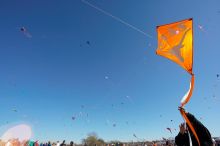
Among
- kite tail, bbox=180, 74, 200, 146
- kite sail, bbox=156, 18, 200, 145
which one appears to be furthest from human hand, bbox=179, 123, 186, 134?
kite sail, bbox=156, 18, 200, 145

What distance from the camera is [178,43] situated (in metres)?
5.55

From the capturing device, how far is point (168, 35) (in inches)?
235

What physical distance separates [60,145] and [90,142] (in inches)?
3944

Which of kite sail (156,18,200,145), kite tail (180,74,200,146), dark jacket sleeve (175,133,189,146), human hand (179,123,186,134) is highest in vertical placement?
kite sail (156,18,200,145)

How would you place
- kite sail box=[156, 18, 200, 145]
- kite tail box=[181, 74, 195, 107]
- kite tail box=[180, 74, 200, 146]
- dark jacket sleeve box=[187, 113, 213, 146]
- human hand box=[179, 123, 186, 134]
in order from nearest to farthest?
dark jacket sleeve box=[187, 113, 213, 146] < kite tail box=[180, 74, 200, 146] < kite tail box=[181, 74, 195, 107] < human hand box=[179, 123, 186, 134] < kite sail box=[156, 18, 200, 145]

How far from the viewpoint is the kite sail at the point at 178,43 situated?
486 cm

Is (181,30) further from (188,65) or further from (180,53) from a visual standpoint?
(188,65)

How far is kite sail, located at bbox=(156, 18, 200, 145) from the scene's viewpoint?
4.86 m

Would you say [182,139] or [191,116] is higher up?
[191,116]

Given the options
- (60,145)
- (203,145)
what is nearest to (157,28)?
(203,145)

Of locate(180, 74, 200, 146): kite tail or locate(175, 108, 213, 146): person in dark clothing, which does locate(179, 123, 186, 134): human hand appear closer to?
locate(175, 108, 213, 146): person in dark clothing

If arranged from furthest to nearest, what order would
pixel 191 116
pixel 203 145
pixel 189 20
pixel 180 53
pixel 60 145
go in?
1. pixel 60 145
2. pixel 189 20
3. pixel 180 53
4. pixel 191 116
5. pixel 203 145

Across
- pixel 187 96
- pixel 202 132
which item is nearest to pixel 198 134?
pixel 202 132

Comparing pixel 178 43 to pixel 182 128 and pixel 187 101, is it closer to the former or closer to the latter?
pixel 187 101
